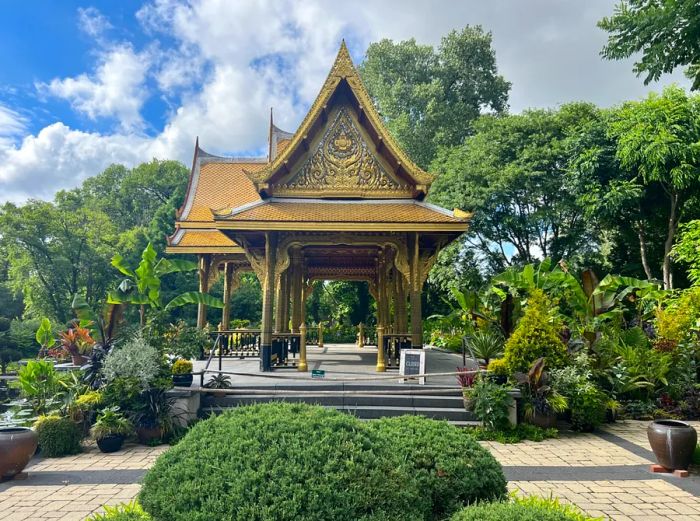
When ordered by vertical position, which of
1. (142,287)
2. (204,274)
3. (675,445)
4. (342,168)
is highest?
(342,168)

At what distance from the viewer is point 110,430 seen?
688 centimetres

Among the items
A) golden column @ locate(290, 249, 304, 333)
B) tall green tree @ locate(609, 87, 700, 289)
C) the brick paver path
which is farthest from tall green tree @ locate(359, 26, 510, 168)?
the brick paver path

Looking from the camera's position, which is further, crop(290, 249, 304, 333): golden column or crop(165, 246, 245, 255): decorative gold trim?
crop(165, 246, 245, 255): decorative gold trim

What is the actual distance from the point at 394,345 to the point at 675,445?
650cm

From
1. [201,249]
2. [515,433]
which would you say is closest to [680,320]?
Result: [515,433]

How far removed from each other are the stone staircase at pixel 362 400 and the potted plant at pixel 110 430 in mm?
1443

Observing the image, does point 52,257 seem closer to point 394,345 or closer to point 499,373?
point 394,345

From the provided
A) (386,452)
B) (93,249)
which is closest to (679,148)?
(386,452)

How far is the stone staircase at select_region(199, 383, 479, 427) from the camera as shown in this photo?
8141 millimetres

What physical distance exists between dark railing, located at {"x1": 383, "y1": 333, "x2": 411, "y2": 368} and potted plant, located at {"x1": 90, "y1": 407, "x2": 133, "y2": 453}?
5.85m

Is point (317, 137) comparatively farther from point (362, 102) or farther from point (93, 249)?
point (93, 249)

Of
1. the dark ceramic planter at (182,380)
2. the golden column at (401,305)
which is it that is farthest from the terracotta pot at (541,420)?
the dark ceramic planter at (182,380)

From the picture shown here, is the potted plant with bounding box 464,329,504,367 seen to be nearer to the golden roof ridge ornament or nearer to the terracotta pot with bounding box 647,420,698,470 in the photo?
the terracotta pot with bounding box 647,420,698,470

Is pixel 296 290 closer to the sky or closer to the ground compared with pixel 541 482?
closer to the sky
